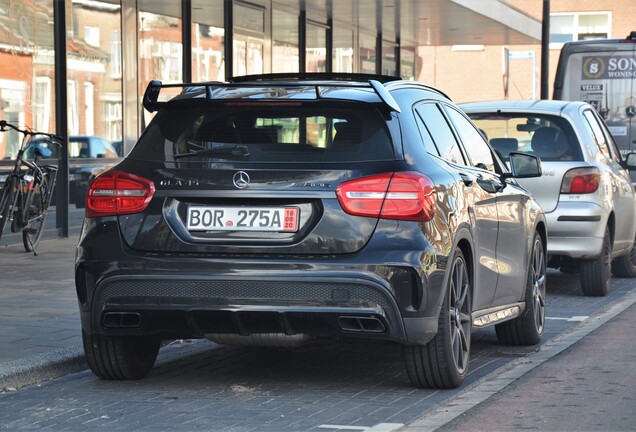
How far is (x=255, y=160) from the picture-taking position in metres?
6.50

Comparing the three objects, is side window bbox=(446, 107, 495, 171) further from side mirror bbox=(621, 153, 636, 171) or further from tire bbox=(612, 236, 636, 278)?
tire bbox=(612, 236, 636, 278)

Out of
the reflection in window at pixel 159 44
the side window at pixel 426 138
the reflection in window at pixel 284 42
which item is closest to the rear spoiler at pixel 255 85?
the side window at pixel 426 138

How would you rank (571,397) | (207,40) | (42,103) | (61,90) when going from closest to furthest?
(571,397) → (42,103) → (61,90) → (207,40)

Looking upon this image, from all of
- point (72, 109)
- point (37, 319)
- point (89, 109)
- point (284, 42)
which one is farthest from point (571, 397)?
point (284, 42)

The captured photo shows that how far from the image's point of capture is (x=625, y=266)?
1376 centimetres

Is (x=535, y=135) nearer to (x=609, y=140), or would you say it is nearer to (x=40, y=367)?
(x=609, y=140)

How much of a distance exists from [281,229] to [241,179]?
1.04 feet

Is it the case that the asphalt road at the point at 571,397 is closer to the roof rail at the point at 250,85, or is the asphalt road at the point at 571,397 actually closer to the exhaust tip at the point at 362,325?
the exhaust tip at the point at 362,325

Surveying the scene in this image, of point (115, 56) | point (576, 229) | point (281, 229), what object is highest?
point (115, 56)

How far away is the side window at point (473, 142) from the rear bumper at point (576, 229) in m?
3.41

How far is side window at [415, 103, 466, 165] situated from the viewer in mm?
7059

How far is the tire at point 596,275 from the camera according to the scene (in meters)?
11.8

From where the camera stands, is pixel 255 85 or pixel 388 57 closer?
pixel 255 85

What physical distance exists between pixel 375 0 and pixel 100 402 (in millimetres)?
19067
